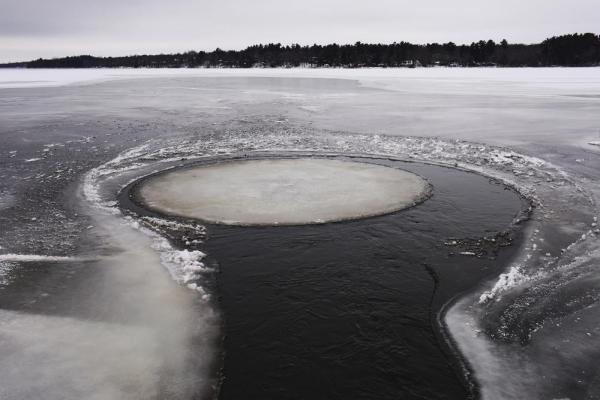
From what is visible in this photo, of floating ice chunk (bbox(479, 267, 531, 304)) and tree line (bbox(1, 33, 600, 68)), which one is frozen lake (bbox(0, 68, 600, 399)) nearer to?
floating ice chunk (bbox(479, 267, 531, 304))

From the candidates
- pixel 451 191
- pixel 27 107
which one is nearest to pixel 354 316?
pixel 451 191

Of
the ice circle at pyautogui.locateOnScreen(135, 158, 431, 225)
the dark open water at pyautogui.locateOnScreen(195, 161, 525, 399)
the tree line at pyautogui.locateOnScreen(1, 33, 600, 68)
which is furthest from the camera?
the tree line at pyautogui.locateOnScreen(1, 33, 600, 68)

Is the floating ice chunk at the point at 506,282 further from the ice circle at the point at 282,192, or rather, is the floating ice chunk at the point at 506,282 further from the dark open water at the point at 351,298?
the ice circle at the point at 282,192

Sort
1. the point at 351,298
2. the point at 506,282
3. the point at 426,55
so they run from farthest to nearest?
the point at 426,55
the point at 506,282
the point at 351,298

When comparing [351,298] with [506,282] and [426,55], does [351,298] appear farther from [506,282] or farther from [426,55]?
[426,55]

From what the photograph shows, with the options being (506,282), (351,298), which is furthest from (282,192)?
(506,282)

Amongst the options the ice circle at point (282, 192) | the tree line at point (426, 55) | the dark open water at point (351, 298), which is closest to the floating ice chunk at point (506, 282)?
the dark open water at point (351, 298)

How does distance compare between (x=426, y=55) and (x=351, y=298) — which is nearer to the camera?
(x=351, y=298)

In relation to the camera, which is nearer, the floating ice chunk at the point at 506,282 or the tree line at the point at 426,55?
the floating ice chunk at the point at 506,282

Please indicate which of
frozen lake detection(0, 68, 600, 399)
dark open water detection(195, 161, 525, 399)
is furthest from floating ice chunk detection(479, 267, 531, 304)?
dark open water detection(195, 161, 525, 399)
